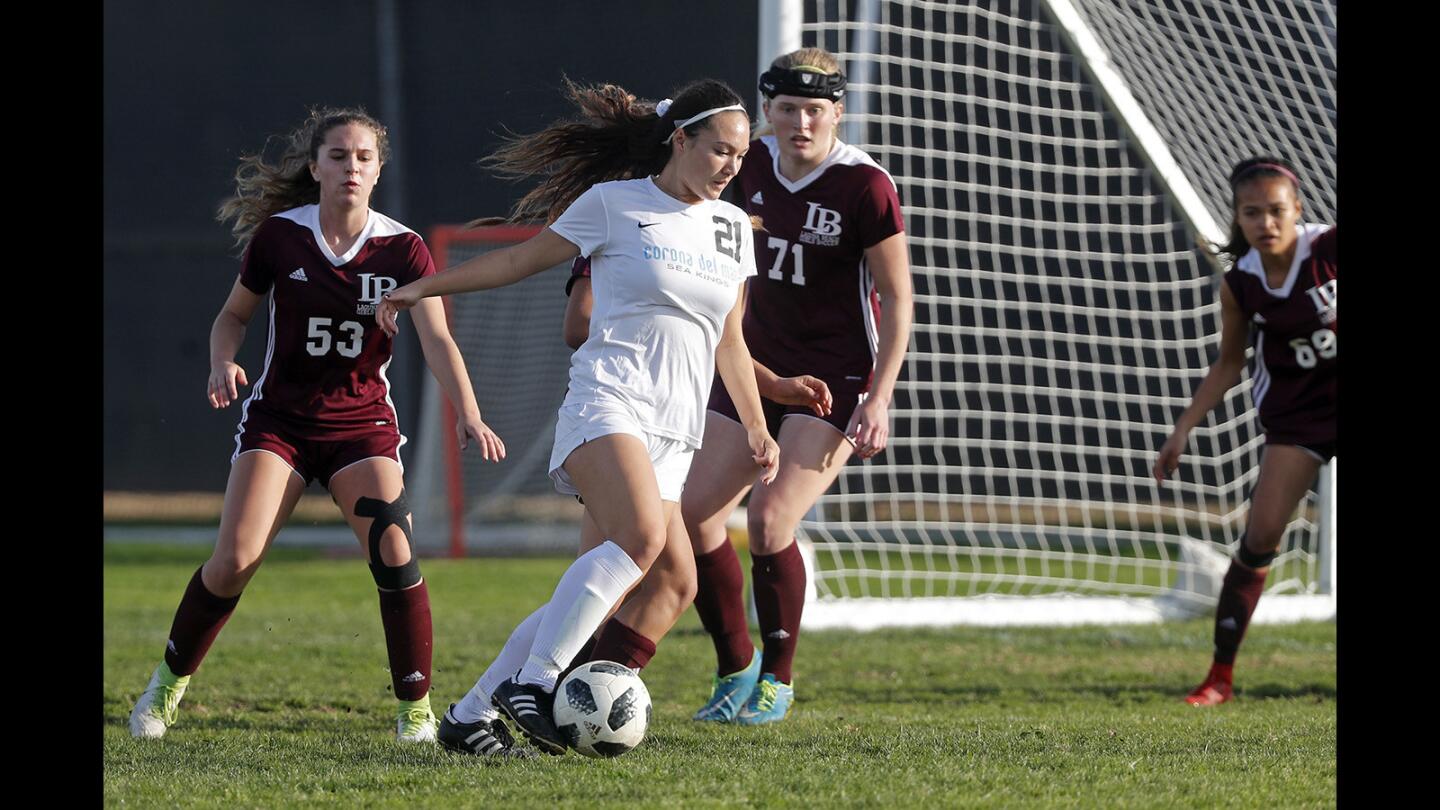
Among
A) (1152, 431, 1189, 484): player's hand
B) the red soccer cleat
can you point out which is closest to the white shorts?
(1152, 431, 1189, 484): player's hand

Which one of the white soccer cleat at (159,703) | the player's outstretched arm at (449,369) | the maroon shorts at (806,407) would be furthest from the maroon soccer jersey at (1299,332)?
the white soccer cleat at (159,703)

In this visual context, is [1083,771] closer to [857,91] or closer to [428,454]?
[857,91]

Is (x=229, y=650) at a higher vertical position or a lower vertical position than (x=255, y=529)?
lower

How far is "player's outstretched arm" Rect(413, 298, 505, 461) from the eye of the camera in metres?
4.87

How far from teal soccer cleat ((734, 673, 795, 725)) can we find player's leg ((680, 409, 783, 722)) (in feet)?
0.10

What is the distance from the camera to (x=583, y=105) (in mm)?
4961

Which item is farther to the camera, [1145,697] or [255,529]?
[1145,697]

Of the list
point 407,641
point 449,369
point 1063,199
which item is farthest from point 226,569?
point 1063,199

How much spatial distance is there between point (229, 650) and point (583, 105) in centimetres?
422

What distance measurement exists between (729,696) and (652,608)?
37.7 inches

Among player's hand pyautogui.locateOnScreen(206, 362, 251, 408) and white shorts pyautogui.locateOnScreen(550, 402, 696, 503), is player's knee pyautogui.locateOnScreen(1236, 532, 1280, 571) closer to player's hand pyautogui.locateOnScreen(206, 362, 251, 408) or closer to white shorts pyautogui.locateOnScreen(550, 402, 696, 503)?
white shorts pyautogui.locateOnScreen(550, 402, 696, 503)
